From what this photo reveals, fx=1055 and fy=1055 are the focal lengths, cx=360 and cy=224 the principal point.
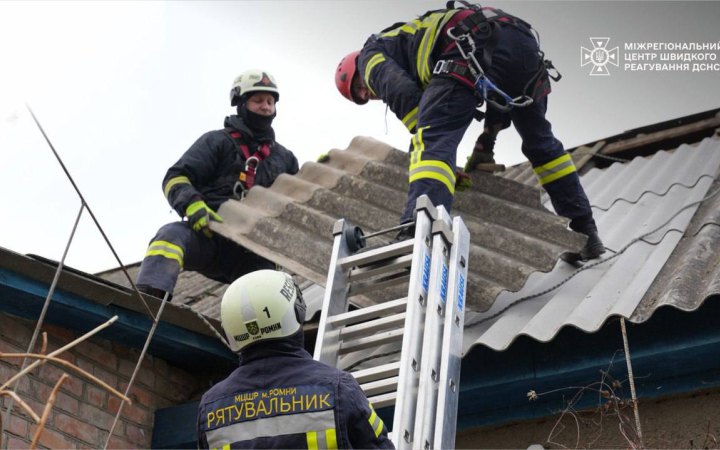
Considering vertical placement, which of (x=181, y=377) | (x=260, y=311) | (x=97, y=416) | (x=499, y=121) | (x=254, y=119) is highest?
(x=254, y=119)

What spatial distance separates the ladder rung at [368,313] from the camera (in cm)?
441

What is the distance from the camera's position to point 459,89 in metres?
5.34

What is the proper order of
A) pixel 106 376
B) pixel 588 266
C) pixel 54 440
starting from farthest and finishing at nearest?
pixel 588 266 → pixel 106 376 → pixel 54 440

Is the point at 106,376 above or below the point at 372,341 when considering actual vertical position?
above

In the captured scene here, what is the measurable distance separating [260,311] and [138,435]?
250 centimetres

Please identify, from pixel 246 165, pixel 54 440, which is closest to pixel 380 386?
pixel 54 440

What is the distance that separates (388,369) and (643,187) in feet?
12.4

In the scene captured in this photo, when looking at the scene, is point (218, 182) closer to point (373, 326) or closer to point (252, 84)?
point (252, 84)

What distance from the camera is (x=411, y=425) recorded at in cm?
397

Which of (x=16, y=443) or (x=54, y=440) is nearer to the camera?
(x=16, y=443)

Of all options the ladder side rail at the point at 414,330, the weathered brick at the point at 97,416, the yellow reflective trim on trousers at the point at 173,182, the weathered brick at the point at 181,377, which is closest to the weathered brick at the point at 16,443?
the weathered brick at the point at 97,416

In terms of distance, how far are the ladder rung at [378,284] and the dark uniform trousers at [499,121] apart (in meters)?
0.29

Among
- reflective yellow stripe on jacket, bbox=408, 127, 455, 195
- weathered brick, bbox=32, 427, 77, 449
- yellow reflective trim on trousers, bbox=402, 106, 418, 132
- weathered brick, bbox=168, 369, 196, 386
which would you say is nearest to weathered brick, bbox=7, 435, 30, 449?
weathered brick, bbox=32, 427, 77, 449

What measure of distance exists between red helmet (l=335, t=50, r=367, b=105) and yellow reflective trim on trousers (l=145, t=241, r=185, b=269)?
1.39 metres
